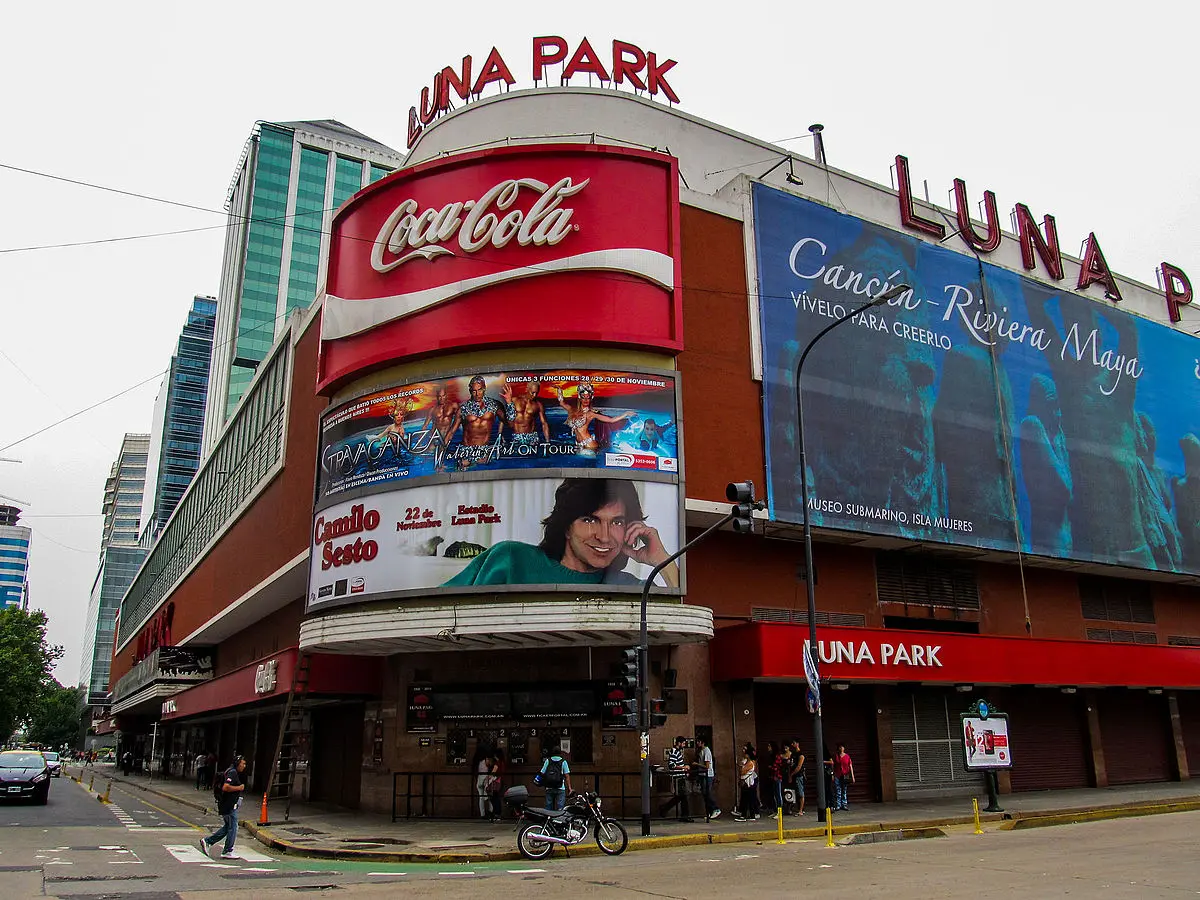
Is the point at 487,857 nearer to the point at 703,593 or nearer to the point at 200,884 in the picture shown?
the point at 200,884

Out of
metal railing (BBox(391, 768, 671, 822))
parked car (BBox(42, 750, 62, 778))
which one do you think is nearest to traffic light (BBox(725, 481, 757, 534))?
metal railing (BBox(391, 768, 671, 822))

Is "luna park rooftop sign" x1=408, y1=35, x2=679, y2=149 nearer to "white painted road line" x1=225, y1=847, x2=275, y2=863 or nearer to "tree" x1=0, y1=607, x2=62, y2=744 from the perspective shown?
"white painted road line" x1=225, y1=847, x2=275, y2=863

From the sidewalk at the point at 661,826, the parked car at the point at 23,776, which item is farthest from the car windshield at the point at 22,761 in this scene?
the sidewalk at the point at 661,826

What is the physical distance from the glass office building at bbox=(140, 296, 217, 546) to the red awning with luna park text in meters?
156

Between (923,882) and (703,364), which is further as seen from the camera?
(703,364)

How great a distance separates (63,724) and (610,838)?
196 metres

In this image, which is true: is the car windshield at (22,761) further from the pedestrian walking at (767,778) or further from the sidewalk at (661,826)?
the pedestrian walking at (767,778)

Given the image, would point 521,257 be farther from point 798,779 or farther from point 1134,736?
point 1134,736

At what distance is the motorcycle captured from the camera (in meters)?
17.7

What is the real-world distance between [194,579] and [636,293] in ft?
129

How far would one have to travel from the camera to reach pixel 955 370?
3469 cm

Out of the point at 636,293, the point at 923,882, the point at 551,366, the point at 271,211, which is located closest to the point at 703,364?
the point at 636,293

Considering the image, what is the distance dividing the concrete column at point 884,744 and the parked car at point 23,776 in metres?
27.6

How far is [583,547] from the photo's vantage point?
80.0 feet
